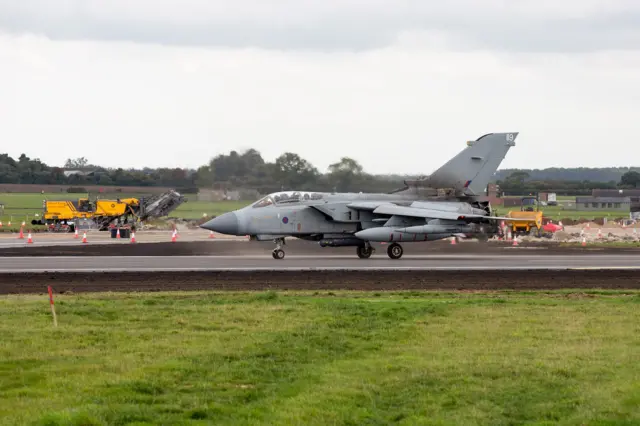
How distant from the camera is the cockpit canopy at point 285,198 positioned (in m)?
34.8

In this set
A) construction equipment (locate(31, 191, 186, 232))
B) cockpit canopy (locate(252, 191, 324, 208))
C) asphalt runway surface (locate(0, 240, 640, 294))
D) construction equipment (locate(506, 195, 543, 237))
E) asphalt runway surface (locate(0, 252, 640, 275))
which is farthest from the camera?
construction equipment (locate(31, 191, 186, 232))

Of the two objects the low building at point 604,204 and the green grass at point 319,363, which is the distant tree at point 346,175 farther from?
the low building at point 604,204

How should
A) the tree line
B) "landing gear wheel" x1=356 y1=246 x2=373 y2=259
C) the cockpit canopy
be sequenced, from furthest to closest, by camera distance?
1. the tree line
2. "landing gear wheel" x1=356 y1=246 x2=373 y2=259
3. the cockpit canopy

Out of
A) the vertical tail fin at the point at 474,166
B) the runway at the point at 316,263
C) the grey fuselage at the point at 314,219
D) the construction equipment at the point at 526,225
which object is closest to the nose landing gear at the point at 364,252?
the runway at the point at 316,263

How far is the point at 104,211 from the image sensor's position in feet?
192

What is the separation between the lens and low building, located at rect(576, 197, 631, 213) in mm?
96125

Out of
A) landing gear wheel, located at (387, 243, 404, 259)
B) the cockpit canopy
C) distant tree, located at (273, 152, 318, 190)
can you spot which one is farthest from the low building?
the cockpit canopy

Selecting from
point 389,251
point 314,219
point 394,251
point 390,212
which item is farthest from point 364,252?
point 314,219

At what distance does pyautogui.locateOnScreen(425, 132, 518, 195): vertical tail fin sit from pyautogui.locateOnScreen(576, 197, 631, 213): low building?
62.1 m

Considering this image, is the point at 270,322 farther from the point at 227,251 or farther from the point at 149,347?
the point at 227,251

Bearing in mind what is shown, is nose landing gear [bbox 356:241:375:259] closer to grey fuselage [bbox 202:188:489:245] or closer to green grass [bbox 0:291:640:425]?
grey fuselage [bbox 202:188:489:245]

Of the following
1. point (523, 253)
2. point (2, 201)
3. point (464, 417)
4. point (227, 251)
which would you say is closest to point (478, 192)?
point (523, 253)

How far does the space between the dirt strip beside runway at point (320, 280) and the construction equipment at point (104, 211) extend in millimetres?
31370

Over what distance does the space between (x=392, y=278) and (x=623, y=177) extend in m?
82.7
